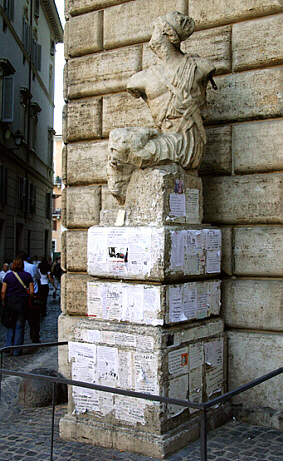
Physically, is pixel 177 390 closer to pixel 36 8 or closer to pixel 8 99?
pixel 8 99

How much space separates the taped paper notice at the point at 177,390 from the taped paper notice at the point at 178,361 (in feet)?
0.18

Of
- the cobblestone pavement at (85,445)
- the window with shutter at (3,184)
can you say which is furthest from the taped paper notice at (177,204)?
the window with shutter at (3,184)

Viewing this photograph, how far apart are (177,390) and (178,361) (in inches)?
8.9

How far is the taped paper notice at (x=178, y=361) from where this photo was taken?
3916 millimetres

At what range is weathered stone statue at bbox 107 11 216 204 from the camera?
418 cm

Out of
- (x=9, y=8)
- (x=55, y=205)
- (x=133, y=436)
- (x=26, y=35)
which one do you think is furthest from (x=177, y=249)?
(x=55, y=205)

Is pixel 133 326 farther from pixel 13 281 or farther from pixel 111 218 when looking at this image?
pixel 13 281

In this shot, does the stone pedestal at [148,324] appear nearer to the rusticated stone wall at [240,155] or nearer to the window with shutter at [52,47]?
the rusticated stone wall at [240,155]

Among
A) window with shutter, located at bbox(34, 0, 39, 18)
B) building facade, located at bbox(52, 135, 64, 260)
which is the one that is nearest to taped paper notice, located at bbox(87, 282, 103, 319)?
window with shutter, located at bbox(34, 0, 39, 18)

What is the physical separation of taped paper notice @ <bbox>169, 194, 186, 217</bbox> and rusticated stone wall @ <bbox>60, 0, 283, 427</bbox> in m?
0.83

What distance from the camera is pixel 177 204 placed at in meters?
4.18

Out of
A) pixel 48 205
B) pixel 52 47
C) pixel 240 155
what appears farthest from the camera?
pixel 52 47

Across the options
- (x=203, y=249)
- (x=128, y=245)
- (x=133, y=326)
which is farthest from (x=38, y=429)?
(x=203, y=249)

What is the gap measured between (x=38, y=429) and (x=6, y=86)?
697 inches
